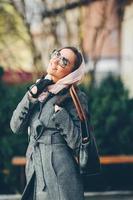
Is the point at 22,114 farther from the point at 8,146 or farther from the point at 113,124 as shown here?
the point at 113,124

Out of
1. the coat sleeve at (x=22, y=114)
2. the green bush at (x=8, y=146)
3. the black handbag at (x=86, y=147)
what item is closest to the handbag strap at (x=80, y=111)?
the black handbag at (x=86, y=147)

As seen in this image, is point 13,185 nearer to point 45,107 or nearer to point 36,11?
point 36,11

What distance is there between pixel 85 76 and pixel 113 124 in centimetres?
315

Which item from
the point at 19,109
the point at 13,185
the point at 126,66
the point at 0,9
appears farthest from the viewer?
the point at 126,66

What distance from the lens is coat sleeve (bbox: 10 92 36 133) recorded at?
585 cm

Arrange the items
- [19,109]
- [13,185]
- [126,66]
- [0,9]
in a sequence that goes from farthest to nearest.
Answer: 1. [126,66]
2. [0,9]
3. [13,185]
4. [19,109]

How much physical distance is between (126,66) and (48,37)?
4.78 m

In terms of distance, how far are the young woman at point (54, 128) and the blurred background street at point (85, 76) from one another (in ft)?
16.1

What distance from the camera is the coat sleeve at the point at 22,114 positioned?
5848 mm

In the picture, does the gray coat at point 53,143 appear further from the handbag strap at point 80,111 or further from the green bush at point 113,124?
the green bush at point 113,124

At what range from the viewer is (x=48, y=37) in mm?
14641

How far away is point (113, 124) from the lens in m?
11.2

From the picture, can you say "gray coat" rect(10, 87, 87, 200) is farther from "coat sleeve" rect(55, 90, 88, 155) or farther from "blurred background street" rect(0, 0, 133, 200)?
"blurred background street" rect(0, 0, 133, 200)

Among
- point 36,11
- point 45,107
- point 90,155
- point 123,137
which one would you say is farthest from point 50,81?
point 36,11
